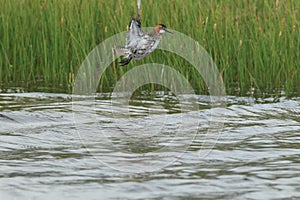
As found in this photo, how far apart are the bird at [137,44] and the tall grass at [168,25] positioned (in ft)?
14.7

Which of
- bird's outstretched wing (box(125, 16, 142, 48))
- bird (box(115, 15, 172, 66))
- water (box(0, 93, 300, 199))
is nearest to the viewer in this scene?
water (box(0, 93, 300, 199))

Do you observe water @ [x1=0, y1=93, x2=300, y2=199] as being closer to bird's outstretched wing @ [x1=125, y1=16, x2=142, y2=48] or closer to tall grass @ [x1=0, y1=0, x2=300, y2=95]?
tall grass @ [x1=0, y1=0, x2=300, y2=95]

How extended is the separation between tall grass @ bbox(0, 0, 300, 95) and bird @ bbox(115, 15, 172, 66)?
4.48 m

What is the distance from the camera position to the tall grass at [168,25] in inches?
451

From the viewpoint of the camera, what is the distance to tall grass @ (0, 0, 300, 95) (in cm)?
1145

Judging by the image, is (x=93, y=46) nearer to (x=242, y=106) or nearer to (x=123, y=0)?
(x=123, y=0)

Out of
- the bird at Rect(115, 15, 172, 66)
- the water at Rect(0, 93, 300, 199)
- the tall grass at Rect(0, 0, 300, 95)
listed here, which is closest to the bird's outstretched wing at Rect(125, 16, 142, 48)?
the bird at Rect(115, 15, 172, 66)

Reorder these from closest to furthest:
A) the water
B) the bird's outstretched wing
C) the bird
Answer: the water, the bird, the bird's outstretched wing

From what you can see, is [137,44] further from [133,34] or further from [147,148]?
[147,148]

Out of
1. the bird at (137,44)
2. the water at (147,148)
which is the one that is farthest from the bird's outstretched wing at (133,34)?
the water at (147,148)

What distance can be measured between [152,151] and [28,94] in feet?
13.3

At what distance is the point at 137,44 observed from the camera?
6391mm

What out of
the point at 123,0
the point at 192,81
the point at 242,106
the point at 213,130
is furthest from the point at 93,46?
the point at 213,130

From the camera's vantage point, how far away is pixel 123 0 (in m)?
11.8
